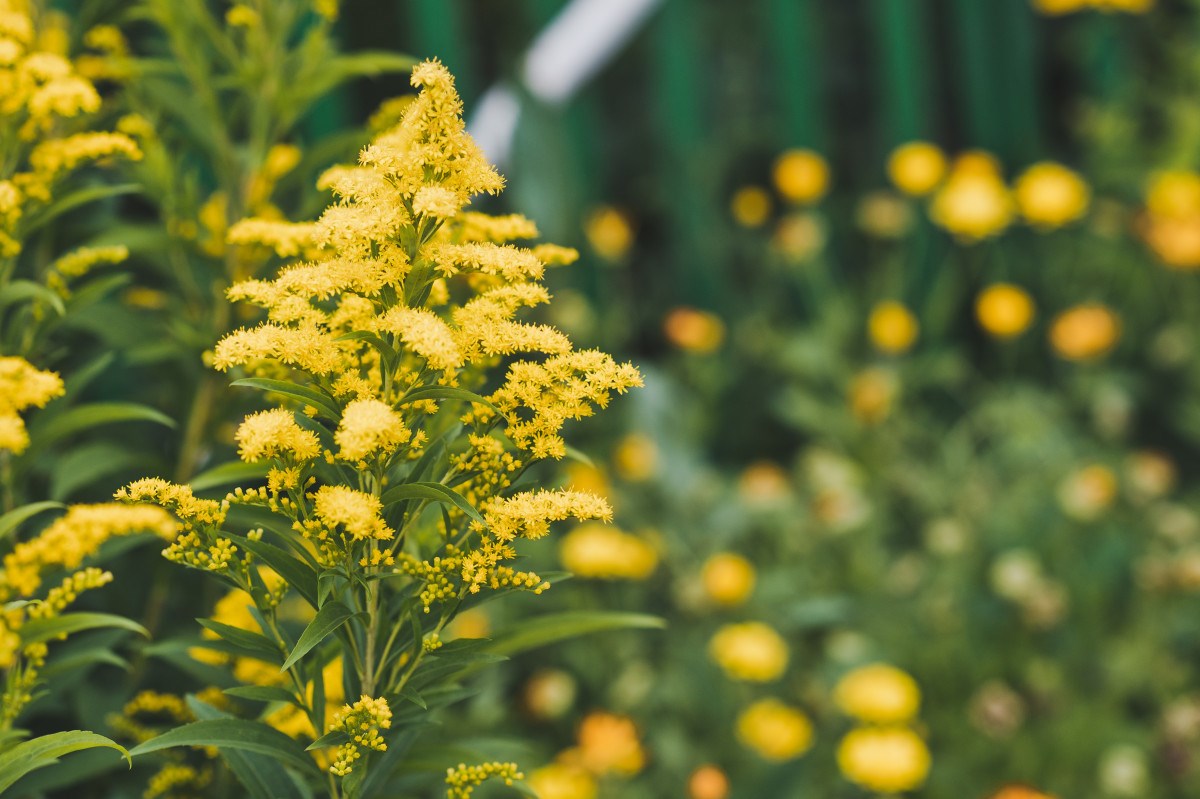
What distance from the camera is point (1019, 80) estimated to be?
→ 133 inches

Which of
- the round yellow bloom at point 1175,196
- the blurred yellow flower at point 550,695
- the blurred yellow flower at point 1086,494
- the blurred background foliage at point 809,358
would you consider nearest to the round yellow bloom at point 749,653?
the blurred background foliage at point 809,358

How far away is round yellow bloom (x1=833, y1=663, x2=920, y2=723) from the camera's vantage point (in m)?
1.78

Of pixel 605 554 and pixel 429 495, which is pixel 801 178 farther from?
pixel 429 495

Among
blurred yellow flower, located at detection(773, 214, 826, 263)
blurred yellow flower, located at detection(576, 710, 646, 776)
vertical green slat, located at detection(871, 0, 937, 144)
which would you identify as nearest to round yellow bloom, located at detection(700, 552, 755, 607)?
blurred yellow flower, located at detection(576, 710, 646, 776)

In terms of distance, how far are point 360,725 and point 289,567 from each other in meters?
0.09

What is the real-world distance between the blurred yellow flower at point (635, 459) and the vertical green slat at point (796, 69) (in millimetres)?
1147

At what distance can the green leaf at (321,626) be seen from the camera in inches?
22.3

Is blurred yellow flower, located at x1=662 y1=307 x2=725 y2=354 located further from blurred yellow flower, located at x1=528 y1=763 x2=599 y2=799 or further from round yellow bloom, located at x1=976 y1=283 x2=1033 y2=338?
blurred yellow flower, located at x1=528 y1=763 x2=599 y2=799

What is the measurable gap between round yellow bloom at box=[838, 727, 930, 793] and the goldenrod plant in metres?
1.19

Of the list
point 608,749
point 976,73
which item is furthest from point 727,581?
point 976,73

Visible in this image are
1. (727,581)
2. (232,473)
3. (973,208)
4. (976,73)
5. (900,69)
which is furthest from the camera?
(976,73)

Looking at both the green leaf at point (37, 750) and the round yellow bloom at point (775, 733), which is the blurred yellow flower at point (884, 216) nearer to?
the round yellow bloom at point (775, 733)

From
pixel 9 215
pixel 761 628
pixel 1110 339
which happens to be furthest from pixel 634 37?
pixel 9 215

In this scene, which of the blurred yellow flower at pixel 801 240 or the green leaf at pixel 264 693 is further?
the blurred yellow flower at pixel 801 240
